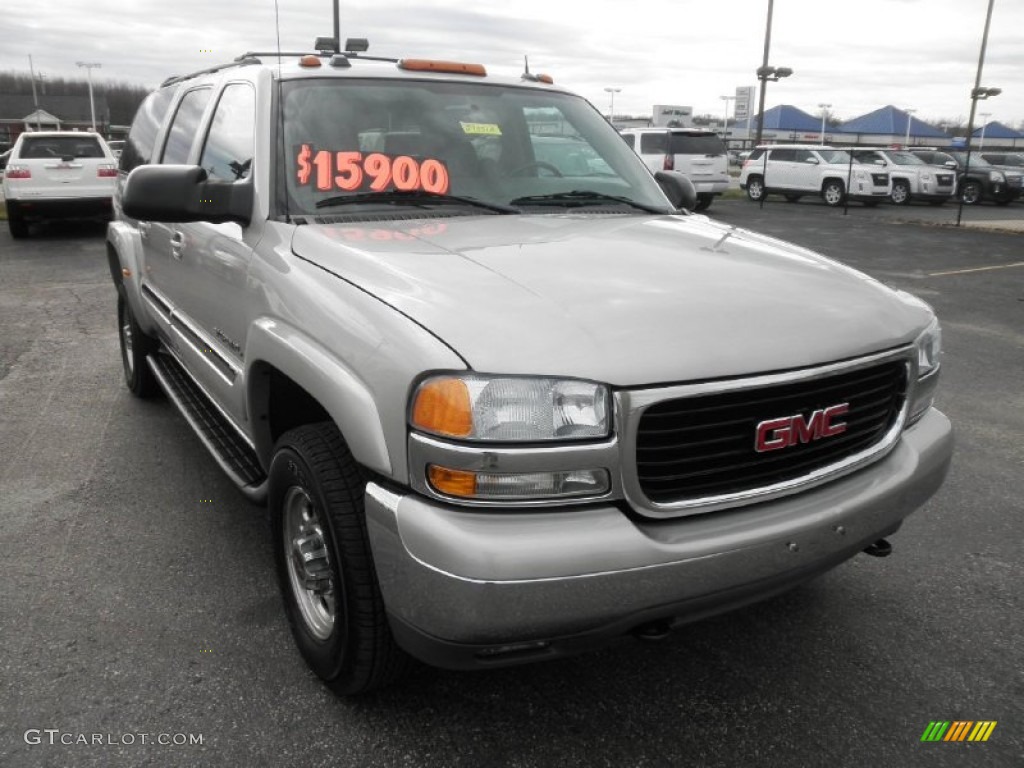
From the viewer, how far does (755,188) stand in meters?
26.0

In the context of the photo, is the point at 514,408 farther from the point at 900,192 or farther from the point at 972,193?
the point at 972,193

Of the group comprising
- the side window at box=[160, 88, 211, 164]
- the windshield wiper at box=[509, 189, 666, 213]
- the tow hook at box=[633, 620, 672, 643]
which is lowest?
the tow hook at box=[633, 620, 672, 643]

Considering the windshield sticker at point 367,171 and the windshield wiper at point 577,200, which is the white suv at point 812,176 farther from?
the windshield sticker at point 367,171

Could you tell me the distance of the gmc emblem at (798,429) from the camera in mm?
2186

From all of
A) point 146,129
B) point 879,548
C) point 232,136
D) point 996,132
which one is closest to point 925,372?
point 879,548

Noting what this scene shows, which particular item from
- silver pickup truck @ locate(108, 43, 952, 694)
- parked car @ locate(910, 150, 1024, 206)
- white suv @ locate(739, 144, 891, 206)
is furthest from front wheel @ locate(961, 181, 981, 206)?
silver pickup truck @ locate(108, 43, 952, 694)

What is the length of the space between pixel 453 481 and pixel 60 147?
15198 mm

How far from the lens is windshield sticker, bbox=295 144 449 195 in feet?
10.2

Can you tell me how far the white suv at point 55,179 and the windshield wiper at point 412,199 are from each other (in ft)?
42.2

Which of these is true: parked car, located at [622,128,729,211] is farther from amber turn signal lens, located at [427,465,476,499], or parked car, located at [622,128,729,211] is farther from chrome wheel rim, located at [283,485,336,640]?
amber turn signal lens, located at [427,465,476,499]

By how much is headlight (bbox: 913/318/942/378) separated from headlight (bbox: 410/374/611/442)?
1.25 metres

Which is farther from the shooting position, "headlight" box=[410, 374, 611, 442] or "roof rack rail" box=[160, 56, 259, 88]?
"roof rack rail" box=[160, 56, 259, 88]

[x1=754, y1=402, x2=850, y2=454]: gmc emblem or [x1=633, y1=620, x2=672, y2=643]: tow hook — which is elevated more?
[x1=754, y1=402, x2=850, y2=454]: gmc emblem

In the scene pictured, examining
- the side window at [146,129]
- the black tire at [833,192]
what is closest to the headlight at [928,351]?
the side window at [146,129]
